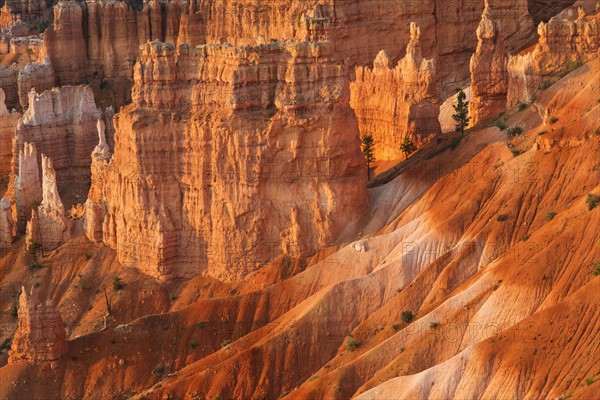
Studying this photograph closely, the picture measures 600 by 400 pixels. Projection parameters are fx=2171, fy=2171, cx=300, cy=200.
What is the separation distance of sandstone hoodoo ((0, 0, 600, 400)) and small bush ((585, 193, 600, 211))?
0.22 feet

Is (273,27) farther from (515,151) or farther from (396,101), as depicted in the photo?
(515,151)

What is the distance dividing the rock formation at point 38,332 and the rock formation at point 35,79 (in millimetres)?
34931

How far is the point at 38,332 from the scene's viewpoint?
86.9 metres

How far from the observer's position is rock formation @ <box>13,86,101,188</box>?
11200cm

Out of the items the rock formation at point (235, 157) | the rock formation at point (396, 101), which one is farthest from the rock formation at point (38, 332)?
the rock formation at point (396, 101)

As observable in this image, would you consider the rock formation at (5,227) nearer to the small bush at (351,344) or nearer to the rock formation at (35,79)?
the rock formation at (35,79)

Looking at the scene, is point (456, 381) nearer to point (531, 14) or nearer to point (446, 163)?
point (446, 163)

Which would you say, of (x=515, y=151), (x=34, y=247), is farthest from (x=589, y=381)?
(x=34, y=247)

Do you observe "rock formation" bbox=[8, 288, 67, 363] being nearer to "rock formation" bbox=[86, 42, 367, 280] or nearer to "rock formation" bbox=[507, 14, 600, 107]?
"rock formation" bbox=[86, 42, 367, 280]

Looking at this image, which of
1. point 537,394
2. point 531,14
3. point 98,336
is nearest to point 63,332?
point 98,336

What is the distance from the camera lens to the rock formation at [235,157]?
285ft

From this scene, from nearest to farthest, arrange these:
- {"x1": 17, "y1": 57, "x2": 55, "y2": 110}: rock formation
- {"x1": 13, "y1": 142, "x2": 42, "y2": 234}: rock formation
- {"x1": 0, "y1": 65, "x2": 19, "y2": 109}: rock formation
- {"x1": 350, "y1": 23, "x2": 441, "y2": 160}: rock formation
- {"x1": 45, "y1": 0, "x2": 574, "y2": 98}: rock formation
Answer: {"x1": 350, "y1": 23, "x2": 441, "y2": 160}: rock formation → {"x1": 13, "y1": 142, "x2": 42, "y2": 234}: rock formation → {"x1": 45, "y1": 0, "x2": 574, "y2": 98}: rock formation → {"x1": 17, "y1": 57, "x2": 55, "y2": 110}: rock formation → {"x1": 0, "y1": 65, "x2": 19, "y2": 109}: rock formation

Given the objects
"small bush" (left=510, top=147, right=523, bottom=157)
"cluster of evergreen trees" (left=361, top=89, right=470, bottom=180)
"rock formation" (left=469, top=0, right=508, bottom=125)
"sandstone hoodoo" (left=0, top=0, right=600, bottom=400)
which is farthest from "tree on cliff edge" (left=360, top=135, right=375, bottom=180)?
"small bush" (left=510, top=147, right=523, bottom=157)

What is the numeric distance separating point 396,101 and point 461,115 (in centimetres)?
753
